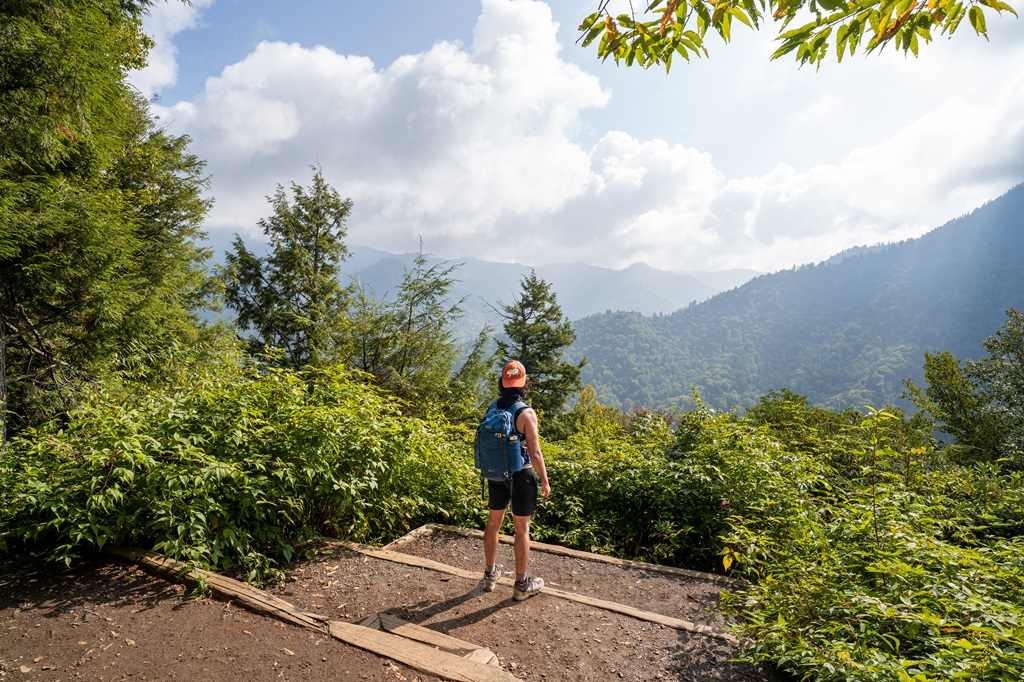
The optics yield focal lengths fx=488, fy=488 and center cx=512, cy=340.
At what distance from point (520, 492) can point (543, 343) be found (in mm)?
25194

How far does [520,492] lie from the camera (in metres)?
3.77

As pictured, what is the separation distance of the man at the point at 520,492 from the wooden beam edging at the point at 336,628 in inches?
37.7

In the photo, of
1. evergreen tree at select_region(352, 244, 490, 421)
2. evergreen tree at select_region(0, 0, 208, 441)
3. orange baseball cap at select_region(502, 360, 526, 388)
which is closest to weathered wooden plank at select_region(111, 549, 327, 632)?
orange baseball cap at select_region(502, 360, 526, 388)

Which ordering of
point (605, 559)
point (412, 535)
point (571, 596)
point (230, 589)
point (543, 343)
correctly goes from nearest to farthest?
point (230, 589)
point (571, 596)
point (605, 559)
point (412, 535)
point (543, 343)

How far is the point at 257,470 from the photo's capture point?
4145mm

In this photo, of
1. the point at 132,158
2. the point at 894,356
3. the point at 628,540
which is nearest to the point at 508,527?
the point at 628,540

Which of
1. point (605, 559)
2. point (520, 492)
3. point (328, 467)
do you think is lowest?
point (605, 559)

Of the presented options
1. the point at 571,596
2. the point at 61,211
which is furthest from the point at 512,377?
the point at 61,211

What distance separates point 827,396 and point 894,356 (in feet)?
104

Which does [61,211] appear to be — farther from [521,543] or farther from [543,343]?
[543,343]

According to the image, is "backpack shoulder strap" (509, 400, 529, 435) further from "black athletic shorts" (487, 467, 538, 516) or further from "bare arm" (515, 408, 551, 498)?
"black athletic shorts" (487, 467, 538, 516)

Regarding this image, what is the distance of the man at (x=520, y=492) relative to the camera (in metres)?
3.74

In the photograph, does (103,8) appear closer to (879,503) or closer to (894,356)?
(879,503)

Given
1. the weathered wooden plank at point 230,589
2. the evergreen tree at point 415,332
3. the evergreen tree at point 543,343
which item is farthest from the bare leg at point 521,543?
the evergreen tree at point 543,343
